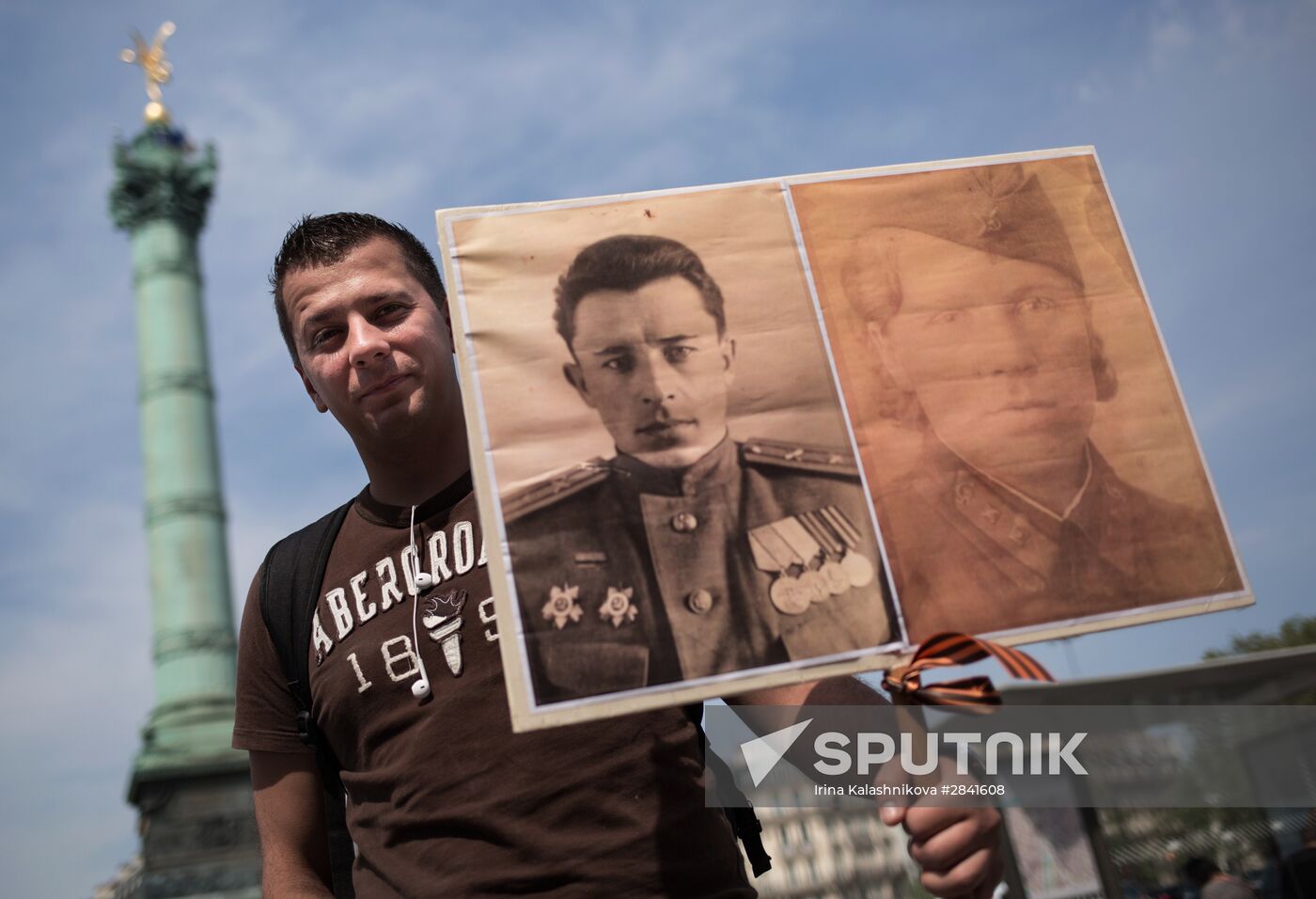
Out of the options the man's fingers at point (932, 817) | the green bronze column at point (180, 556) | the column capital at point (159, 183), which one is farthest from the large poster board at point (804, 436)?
the column capital at point (159, 183)

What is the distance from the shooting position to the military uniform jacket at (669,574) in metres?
1.29

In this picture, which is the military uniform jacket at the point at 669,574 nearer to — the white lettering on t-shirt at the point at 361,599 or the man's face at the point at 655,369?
the man's face at the point at 655,369

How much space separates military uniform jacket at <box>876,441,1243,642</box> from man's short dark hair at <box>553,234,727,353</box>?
0.36m

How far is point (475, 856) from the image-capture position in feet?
4.60

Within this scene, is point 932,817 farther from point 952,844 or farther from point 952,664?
point 952,664

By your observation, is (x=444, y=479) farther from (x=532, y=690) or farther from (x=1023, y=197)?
(x=1023, y=197)

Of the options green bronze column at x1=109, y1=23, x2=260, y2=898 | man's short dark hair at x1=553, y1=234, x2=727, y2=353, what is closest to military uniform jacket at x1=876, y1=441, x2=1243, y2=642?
man's short dark hair at x1=553, y1=234, x2=727, y2=353

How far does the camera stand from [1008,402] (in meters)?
1.48

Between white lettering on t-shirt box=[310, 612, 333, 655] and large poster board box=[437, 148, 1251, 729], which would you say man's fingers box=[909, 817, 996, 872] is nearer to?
large poster board box=[437, 148, 1251, 729]

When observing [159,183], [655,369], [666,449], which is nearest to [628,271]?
[655,369]

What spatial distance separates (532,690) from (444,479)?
1.77ft

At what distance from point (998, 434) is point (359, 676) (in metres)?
0.93

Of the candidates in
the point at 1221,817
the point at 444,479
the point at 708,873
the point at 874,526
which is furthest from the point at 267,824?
the point at 1221,817

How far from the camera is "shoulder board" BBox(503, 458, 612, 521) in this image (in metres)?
1.35
